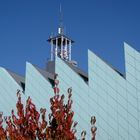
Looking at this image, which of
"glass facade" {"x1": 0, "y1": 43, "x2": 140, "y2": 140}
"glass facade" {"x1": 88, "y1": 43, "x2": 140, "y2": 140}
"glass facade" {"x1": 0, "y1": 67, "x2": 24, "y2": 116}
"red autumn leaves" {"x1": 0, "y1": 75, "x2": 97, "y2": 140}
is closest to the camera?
"red autumn leaves" {"x1": 0, "y1": 75, "x2": 97, "y2": 140}

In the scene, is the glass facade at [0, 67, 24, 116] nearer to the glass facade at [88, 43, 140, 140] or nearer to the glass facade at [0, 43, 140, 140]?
the glass facade at [0, 43, 140, 140]

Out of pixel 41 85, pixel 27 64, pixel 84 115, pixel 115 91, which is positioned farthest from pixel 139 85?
pixel 27 64

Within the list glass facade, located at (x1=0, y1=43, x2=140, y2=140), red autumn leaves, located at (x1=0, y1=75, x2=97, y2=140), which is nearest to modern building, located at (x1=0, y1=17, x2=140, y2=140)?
glass facade, located at (x1=0, y1=43, x2=140, y2=140)

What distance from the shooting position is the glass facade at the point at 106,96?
28.6 meters

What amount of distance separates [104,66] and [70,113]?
23889 millimetres

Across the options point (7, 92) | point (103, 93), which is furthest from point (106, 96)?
point (7, 92)

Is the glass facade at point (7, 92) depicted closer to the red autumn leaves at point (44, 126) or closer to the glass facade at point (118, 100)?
the glass facade at point (118, 100)

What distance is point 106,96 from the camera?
1183 inches

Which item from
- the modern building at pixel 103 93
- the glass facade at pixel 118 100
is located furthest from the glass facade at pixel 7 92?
the glass facade at pixel 118 100

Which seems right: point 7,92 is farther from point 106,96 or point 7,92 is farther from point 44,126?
point 44,126

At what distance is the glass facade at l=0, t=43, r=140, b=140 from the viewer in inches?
1126

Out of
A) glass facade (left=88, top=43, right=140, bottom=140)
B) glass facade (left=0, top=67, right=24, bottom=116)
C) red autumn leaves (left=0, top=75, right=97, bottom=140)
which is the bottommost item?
red autumn leaves (left=0, top=75, right=97, bottom=140)

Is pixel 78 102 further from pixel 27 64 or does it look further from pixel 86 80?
pixel 27 64

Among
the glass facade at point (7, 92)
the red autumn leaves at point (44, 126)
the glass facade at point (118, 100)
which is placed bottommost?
the red autumn leaves at point (44, 126)
